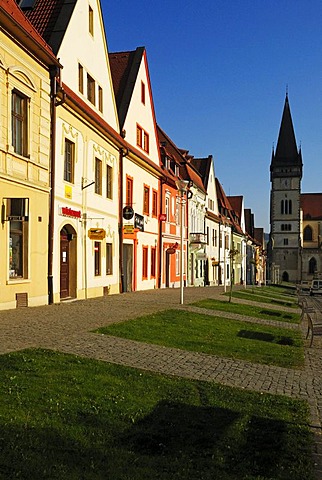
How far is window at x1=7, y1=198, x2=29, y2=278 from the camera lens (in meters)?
15.7

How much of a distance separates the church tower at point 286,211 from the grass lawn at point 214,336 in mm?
116274

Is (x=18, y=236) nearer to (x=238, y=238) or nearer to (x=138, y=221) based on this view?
(x=138, y=221)

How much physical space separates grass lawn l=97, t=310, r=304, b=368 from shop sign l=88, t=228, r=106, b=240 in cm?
615

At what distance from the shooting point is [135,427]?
6367 millimetres

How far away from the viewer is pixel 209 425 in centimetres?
673

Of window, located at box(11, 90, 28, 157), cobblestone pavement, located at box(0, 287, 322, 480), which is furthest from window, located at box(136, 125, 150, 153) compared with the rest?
cobblestone pavement, located at box(0, 287, 322, 480)

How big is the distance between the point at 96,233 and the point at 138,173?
344 inches

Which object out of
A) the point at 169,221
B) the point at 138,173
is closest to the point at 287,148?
the point at 169,221

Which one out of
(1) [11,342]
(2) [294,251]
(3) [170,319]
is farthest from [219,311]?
(2) [294,251]

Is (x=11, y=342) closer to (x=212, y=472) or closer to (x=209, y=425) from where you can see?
(x=209, y=425)

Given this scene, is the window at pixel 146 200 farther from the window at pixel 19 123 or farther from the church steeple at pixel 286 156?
the church steeple at pixel 286 156

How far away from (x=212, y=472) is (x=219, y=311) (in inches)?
658

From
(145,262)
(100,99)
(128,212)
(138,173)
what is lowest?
(145,262)

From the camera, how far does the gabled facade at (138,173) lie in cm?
2941
